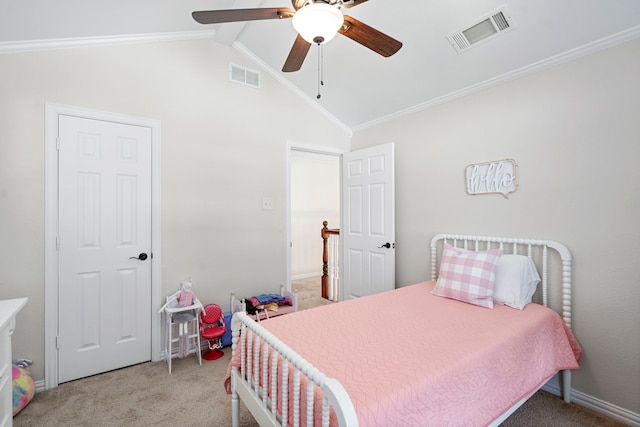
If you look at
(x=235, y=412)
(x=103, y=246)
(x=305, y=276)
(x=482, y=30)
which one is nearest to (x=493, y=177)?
(x=482, y=30)

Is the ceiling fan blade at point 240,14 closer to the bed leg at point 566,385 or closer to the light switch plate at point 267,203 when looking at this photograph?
the light switch plate at point 267,203

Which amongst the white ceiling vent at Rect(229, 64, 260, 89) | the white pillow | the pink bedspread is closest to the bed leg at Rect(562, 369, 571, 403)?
the pink bedspread

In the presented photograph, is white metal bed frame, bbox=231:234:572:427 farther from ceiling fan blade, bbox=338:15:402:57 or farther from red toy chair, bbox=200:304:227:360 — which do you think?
ceiling fan blade, bbox=338:15:402:57

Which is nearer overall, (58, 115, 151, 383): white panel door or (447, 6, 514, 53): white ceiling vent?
(447, 6, 514, 53): white ceiling vent

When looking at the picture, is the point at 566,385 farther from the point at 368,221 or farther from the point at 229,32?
the point at 229,32

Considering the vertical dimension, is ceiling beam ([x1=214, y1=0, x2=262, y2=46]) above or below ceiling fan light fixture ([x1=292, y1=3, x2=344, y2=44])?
above

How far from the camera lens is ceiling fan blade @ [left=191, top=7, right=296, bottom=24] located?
4.93 feet

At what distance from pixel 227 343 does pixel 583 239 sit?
304 cm

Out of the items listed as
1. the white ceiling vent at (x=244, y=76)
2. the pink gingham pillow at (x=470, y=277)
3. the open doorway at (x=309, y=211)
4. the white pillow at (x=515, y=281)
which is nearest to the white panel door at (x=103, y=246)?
the white ceiling vent at (x=244, y=76)

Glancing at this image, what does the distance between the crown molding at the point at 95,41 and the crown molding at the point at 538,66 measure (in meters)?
2.20

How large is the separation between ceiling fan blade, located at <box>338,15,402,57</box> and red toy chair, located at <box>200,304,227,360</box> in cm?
246

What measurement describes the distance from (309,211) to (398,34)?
12.7 ft

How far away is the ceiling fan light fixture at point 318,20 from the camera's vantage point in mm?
1344

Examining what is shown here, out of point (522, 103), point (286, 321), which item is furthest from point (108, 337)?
point (522, 103)
